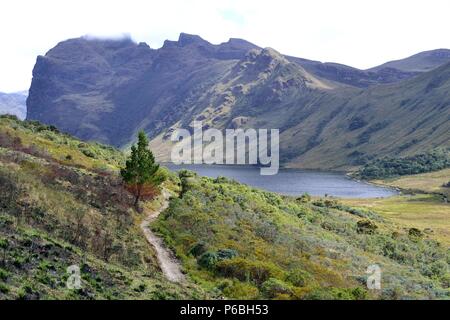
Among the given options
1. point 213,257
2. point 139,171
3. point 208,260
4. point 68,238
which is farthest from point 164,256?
point 139,171

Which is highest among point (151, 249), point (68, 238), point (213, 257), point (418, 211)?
point (68, 238)

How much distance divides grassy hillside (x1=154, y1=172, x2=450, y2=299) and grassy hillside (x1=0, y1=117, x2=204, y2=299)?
4063mm

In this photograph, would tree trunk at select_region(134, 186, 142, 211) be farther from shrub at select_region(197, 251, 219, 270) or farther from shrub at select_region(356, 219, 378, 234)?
shrub at select_region(356, 219, 378, 234)

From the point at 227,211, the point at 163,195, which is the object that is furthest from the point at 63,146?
the point at 227,211

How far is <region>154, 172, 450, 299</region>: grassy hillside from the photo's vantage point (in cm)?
3203

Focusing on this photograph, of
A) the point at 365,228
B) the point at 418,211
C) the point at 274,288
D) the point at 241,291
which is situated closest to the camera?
the point at 241,291

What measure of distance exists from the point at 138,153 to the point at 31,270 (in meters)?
28.4

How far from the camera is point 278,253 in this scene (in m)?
41.9

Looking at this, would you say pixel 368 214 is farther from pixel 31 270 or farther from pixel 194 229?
pixel 31 270

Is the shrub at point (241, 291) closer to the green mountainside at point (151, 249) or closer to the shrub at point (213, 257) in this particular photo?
the green mountainside at point (151, 249)

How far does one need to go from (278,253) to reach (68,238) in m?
18.8

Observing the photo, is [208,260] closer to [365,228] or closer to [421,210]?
[365,228]

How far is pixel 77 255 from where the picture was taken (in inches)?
1105

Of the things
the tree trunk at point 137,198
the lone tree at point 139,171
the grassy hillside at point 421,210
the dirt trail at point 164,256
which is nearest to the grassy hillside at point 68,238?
the tree trunk at point 137,198
